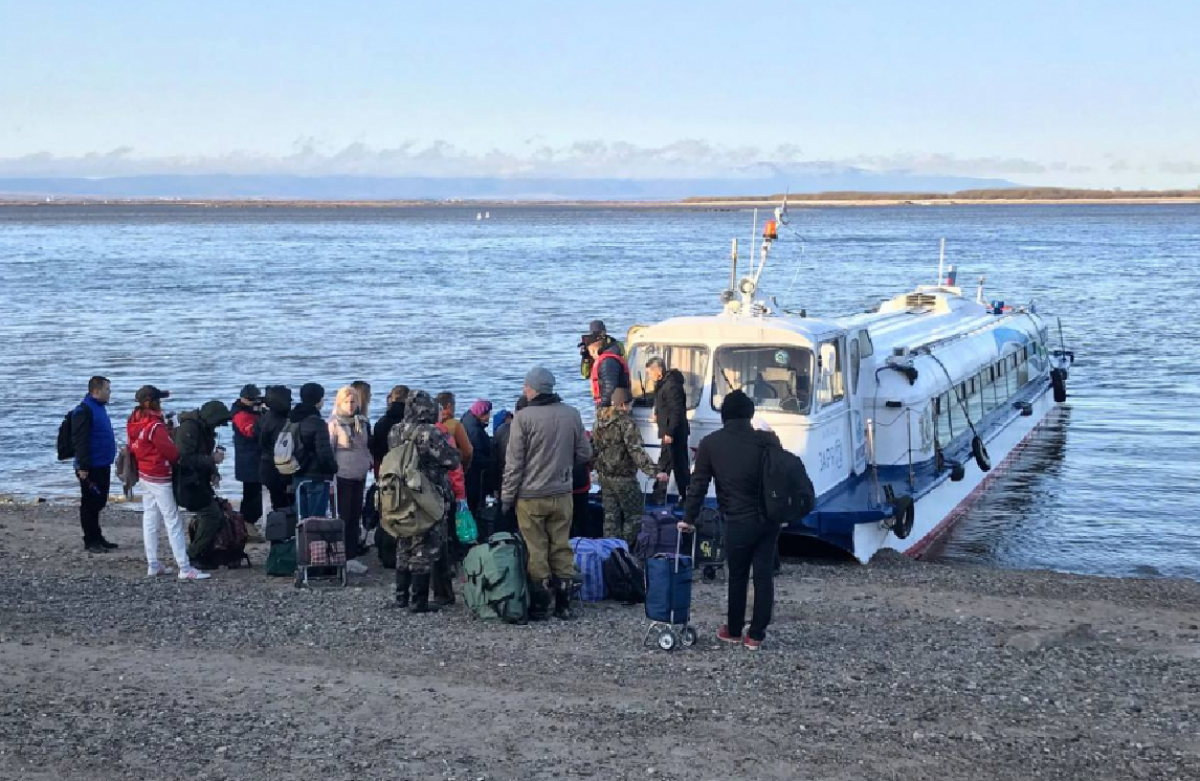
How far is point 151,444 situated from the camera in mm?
11188

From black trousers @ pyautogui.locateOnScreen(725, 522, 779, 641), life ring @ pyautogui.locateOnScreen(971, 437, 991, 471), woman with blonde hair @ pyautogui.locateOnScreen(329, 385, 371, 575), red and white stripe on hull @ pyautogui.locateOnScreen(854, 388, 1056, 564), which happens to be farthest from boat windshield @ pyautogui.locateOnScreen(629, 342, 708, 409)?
life ring @ pyautogui.locateOnScreen(971, 437, 991, 471)

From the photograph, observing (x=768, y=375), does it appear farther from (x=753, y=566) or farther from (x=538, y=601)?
(x=753, y=566)

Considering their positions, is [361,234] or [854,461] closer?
[854,461]

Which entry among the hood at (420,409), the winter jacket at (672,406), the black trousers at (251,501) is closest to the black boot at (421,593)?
the hood at (420,409)

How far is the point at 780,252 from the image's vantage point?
11688cm

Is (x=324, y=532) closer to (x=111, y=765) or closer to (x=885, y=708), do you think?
(x=111, y=765)

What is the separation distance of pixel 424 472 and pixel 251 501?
13.4ft

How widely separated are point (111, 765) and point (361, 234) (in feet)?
488

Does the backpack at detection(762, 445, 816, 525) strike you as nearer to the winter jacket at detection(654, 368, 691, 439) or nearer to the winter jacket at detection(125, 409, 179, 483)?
the winter jacket at detection(654, 368, 691, 439)

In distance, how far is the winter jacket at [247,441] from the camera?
12.7m

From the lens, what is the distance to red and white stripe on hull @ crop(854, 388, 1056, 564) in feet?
46.7

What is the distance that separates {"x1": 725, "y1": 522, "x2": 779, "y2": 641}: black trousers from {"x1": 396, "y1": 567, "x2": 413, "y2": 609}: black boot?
7.99 ft

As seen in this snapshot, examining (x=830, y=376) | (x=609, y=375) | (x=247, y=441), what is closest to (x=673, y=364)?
(x=609, y=375)

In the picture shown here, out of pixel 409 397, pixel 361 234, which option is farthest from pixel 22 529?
pixel 361 234
